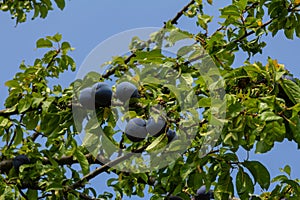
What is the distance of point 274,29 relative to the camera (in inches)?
87.4

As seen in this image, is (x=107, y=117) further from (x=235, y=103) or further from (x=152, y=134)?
(x=235, y=103)

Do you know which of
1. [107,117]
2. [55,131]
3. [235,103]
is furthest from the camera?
[55,131]

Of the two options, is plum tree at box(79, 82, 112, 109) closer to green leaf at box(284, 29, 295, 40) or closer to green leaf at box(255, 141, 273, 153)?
green leaf at box(255, 141, 273, 153)

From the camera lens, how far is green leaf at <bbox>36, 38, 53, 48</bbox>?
2213 millimetres

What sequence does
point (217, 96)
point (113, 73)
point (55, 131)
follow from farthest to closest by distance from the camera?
point (113, 73), point (55, 131), point (217, 96)

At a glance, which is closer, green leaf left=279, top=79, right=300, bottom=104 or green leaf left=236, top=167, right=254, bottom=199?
green leaf left=279, top=79, right=300, bottom=104

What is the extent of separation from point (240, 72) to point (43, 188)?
1.24 m

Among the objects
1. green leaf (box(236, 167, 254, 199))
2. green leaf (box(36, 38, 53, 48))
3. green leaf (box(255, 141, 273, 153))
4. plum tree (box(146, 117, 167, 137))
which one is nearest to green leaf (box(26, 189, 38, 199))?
green leaf (box(36, 38, 53, 48))

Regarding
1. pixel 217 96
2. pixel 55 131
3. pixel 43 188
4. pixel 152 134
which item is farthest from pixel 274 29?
pixel 43 188

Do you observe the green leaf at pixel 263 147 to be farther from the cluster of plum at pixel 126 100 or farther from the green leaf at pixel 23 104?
the green leaf at pixel 23 104

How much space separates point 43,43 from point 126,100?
0.73m

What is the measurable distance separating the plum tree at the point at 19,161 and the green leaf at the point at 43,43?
563 mm

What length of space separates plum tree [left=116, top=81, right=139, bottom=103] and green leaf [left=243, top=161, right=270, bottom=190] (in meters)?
0.48

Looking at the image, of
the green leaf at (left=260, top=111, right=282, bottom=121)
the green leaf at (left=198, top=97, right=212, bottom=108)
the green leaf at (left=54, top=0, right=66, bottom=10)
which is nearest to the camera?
the green leaf at (left=260, top=111, right=282, bottom=121)
